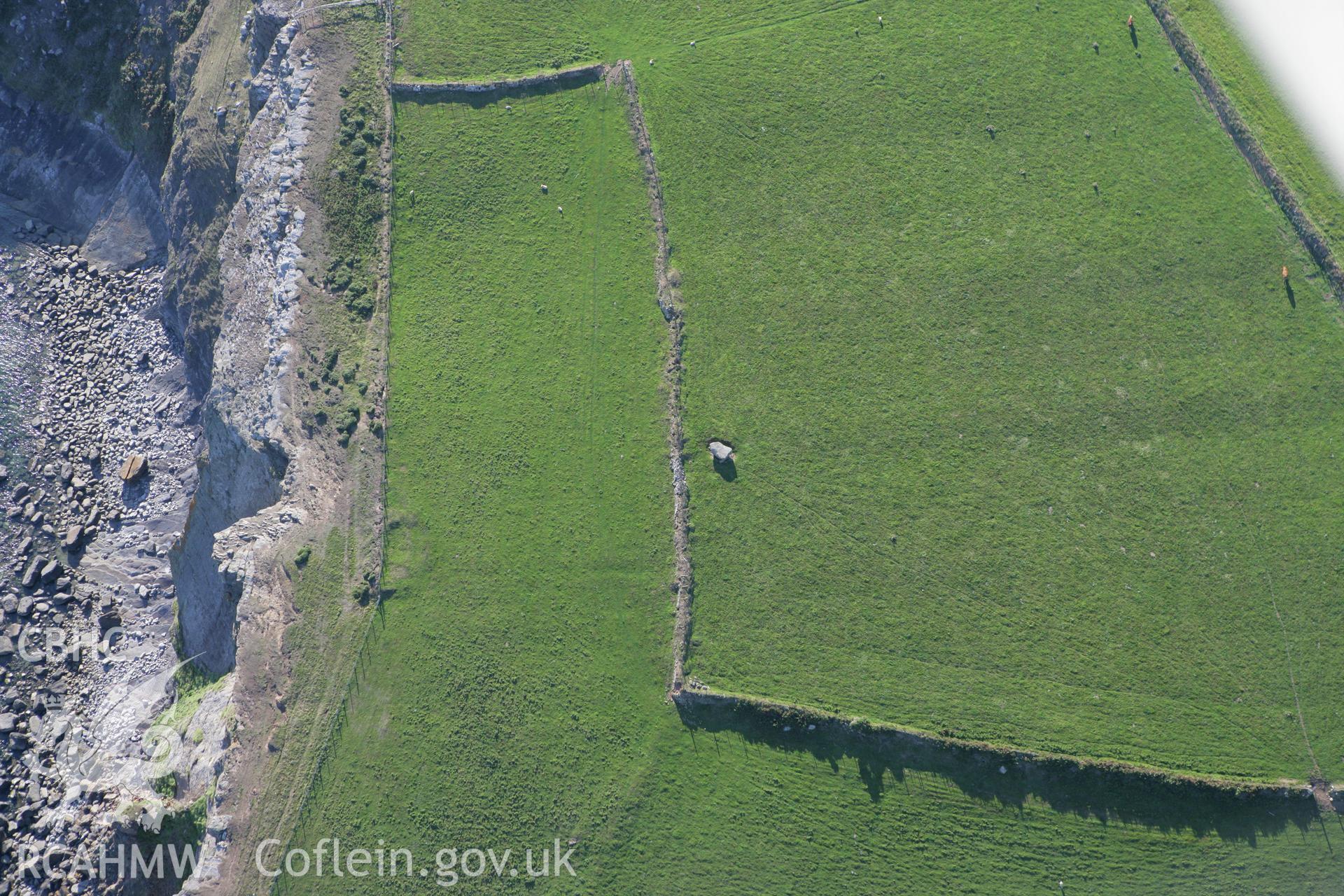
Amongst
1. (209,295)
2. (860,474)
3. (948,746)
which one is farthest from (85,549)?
(948,746)

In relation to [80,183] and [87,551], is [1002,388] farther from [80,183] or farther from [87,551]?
[80,183]

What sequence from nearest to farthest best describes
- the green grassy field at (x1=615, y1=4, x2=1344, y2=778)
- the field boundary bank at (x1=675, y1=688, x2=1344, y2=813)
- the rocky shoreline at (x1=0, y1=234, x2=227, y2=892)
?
the field boundary bank at (x1=675, y1=688, x2=1344, y2=813) → the green grassy field at (x1=615, y1=4, x2=1344, y2=778) → the rocky shoreline at (x1=0, y1=234, x2=227, y2=892)

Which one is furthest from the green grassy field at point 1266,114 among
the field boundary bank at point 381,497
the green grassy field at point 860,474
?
the field boundary bank at point 381,497

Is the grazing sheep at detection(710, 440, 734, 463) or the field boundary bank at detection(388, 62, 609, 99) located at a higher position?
the field boundary bank at detection(388, 62, 609, 99)

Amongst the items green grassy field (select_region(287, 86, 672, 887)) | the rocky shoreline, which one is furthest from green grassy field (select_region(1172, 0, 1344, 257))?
the rocky shoreline

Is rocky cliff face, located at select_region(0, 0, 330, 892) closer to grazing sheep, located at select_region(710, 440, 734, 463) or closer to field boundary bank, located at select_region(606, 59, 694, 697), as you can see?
field boundary bank, located at select_region(606, 59, 694, 697)

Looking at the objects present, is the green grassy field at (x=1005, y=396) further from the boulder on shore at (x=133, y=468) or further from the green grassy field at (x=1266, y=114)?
the boulder on shore at (x=133, y=468)
